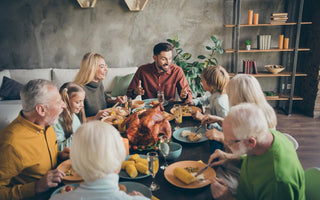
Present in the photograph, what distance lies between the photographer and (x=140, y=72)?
327 centimetres

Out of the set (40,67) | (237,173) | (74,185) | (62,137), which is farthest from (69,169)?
(40,67)

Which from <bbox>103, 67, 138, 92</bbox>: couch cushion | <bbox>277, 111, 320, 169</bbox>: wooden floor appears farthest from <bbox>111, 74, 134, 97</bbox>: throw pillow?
<bbox>277, 111, 320, 169</bbox>: wooden floor

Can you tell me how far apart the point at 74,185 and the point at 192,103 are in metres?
1.56

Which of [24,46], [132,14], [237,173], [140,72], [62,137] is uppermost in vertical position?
[132,14]

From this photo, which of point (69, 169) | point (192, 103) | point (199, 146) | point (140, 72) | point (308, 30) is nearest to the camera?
point (69, 169)

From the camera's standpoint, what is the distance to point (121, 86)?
4176 mm

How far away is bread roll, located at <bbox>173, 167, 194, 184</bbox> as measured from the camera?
121 cm

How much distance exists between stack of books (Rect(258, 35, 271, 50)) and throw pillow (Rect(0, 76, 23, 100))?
4116 millimetres

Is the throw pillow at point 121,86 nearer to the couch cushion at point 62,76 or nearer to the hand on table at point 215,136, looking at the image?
the couch cushion at point 62,76

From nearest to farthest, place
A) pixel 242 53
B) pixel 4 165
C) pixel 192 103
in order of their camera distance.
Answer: pixel 4 165 < pixel 192 103 < pixel 242 53

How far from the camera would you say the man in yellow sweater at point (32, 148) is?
1.22 m

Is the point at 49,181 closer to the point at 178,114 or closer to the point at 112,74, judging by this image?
the point at 178,114

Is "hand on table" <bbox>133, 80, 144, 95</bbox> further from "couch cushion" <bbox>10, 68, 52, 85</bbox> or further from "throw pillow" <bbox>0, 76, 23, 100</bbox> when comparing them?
"throw pillow" <bbox>0, 76, 23, 100</bbox>

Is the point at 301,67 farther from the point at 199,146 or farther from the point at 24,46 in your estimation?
the point at 24,46
